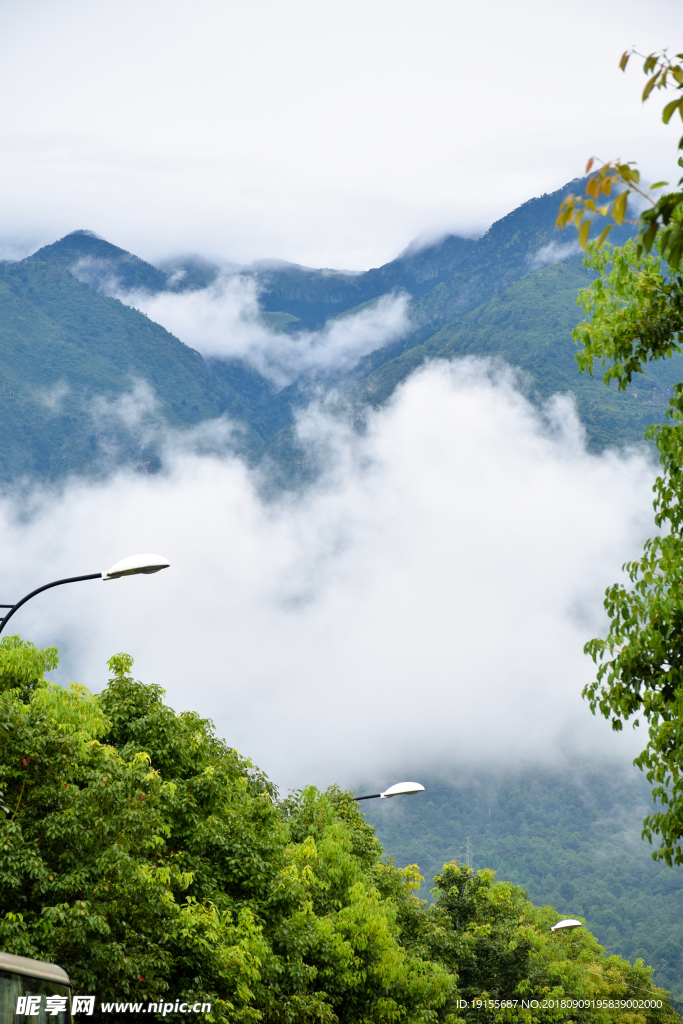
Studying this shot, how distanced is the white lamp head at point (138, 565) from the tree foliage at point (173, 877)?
12.0 feet

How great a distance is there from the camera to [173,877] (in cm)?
1420

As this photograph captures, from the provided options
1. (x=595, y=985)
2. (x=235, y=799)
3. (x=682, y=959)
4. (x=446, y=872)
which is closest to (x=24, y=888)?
(x=235, y=799)

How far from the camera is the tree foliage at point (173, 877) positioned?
12719mm

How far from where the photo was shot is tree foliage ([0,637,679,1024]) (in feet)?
41.7

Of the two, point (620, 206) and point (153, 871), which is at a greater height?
point (620, 206)

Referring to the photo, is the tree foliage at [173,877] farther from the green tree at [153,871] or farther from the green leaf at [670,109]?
the green leaf at [670,109]

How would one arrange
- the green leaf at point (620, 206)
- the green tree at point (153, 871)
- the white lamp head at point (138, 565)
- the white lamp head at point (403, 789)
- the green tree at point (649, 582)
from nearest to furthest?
1. the green leaf at point (620, 206)
2. the green tree at point (649, 582)
3. the white lamp head at point (138, 565)
4. the green tree at point (153, 871)
5. the white lamp head at point (403, 789)

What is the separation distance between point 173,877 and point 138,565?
606 cm

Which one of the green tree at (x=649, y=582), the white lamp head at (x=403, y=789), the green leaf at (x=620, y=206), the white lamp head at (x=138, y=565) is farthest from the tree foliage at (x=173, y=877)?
the green leaf at (x=620, y=206)

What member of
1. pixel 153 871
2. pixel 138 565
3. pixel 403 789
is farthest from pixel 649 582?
pixel 403 789

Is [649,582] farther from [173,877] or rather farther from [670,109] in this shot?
[173,877]

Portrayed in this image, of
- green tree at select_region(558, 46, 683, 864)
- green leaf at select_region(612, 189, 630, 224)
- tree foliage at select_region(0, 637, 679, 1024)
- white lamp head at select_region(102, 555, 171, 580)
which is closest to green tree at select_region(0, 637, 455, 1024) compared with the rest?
tree foliage at select_region(0, 637, 679, 1024)

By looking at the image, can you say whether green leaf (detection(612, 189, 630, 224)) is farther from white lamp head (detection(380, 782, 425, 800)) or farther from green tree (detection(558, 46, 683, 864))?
white lamp head (detection(380, 782, 425, 800))

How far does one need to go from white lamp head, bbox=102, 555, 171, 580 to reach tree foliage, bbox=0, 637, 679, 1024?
3.67 meters
